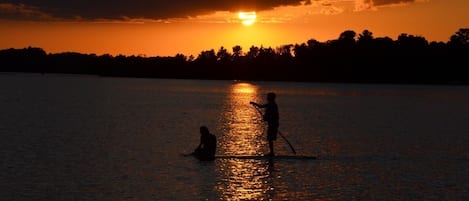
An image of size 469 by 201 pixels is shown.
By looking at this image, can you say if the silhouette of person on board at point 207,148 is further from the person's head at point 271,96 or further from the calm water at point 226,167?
the person's head at point 271,96

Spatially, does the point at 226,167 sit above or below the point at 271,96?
below

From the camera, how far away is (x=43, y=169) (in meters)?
25.1

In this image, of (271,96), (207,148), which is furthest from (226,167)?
(271,96)

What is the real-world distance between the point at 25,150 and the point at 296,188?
1510cm

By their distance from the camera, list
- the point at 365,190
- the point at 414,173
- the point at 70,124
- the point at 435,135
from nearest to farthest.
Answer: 1. the point at 365,190
2. the point at 414,173
3. the point at 435,135
4. the point at 70,124

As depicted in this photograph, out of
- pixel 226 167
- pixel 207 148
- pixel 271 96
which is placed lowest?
pixel 226 167

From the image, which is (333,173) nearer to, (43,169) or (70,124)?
(43,169)

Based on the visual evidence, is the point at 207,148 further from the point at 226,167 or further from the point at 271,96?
the point at 271,96

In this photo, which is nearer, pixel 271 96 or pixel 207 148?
pixel 271 96

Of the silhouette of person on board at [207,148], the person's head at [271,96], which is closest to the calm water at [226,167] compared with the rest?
the silhouette of person on board at [207,148]

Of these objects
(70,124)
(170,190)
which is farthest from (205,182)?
(70,124)

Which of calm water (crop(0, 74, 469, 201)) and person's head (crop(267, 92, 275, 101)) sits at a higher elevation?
person's head (crop(267, 92, 275, 101))

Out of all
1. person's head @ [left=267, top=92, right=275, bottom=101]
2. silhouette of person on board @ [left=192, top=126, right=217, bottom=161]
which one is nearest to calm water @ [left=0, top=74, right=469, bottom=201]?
silhouette of person on board @ [left=192, top=126, right=217, bottom=161]

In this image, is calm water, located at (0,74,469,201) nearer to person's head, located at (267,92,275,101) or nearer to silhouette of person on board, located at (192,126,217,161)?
silhouette of person on board, located at (192,126,217,161)
